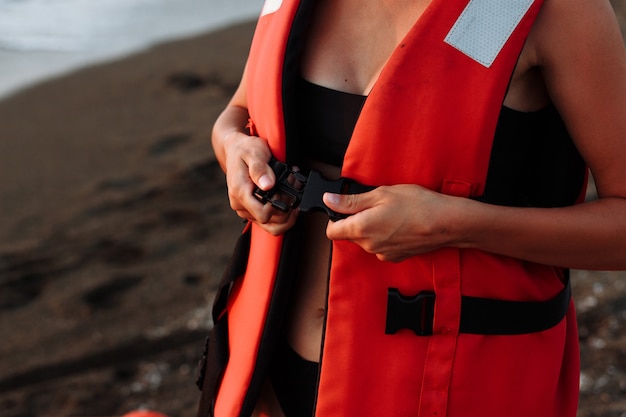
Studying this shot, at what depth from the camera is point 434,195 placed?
1337 millimetres

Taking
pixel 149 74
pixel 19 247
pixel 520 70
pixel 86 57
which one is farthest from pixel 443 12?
pixel 86 57

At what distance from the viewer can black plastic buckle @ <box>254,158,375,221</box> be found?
1403 millimetres

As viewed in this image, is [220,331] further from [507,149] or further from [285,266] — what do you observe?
[507,149]

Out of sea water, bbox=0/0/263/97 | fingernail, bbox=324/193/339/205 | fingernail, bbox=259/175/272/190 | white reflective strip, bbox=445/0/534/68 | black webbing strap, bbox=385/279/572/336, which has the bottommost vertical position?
sea water, bbox=0/0/263/97

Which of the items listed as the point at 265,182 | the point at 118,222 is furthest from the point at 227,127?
the point at 118,222

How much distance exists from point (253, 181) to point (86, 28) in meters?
6.79

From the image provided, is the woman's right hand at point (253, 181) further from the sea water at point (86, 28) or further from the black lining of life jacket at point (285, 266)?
the sea water at point (86, 28)

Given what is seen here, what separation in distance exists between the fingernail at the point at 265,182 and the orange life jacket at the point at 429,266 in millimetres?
77

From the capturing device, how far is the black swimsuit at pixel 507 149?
1.37 metres

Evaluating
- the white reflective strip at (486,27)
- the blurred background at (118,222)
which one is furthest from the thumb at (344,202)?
the blurred background at (118,222)

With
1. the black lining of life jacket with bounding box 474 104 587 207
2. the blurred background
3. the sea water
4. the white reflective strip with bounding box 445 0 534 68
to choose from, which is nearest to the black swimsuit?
the black lining of life jacket with bounding box 474 104 587 207

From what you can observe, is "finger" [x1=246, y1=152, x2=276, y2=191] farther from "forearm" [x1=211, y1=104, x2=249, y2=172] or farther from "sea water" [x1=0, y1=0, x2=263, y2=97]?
"sea water" [x1=0, y1=0, x2=263, y2=97]

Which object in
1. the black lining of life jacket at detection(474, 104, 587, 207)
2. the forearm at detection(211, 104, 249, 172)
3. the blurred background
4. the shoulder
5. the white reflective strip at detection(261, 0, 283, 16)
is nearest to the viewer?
the shoulder

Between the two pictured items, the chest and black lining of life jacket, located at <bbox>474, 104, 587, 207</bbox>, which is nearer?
black lining of life jacket, located at <bbox>474, 104, 587, 207</bbox>
